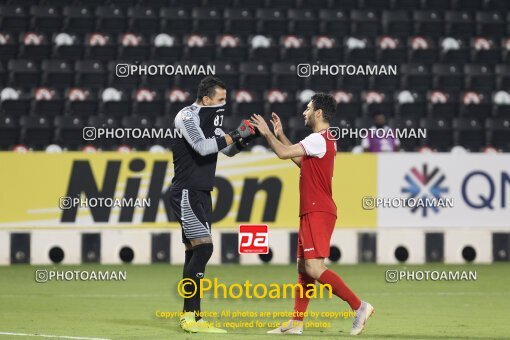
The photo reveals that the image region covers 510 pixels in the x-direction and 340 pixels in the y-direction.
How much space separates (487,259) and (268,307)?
271 inches

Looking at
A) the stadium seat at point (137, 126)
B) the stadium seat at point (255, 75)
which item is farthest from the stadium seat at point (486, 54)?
the stadium seat at point (137, 126)

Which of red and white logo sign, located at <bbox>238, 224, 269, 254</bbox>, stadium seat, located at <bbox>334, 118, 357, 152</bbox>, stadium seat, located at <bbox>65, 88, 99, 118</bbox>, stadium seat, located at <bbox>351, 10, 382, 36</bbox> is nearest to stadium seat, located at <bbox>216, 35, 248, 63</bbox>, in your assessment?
stadium seat, located at <bbox>351, 10, 382, 36</bbox>

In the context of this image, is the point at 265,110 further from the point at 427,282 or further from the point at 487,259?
the point at 427,282

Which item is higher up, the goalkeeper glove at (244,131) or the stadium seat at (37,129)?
the stadium seat at (37,129)

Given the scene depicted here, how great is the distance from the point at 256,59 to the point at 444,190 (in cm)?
619

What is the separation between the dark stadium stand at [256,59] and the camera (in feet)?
65.4

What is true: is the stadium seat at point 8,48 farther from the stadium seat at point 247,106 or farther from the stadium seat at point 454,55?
the stadium seat at point 454,55

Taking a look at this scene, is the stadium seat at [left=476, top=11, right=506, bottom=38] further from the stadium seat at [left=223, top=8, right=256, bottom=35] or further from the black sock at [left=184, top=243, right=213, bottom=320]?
the black sock at [left=184, top=243, right=213, bottom=320]

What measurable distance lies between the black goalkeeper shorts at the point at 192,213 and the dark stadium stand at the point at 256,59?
29.6ft

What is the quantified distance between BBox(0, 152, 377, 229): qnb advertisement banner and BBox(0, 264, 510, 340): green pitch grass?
708 mm

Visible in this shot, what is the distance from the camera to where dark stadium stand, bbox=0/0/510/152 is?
65.4 ft

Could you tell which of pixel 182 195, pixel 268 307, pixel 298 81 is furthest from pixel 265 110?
pixel 182 195

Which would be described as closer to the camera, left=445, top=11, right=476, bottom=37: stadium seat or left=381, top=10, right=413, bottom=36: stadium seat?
left=381, top=10, right=413, bottom=36: stadium seat

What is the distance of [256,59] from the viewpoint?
21859 millimetres
